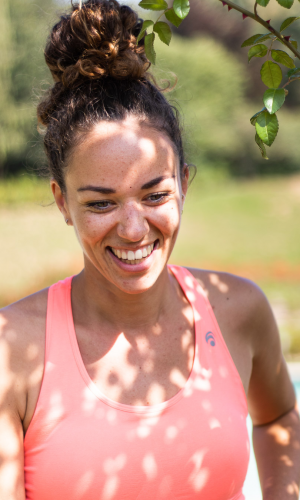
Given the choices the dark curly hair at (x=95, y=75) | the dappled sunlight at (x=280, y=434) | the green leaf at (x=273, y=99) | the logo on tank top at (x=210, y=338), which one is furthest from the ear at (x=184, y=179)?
the dappled sunlight at (x=280, y=434)

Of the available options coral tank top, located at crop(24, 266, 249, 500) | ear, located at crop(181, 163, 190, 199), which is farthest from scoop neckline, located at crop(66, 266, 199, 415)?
ear, located at crop(181, 163, 190, 199)

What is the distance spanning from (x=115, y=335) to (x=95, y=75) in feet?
2.83

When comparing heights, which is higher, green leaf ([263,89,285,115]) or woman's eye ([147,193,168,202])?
green leaf ([263,89,285,115])

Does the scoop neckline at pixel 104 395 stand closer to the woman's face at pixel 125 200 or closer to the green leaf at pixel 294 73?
the woman's face at pixel 125 200

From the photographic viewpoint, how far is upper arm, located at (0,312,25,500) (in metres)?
1.58

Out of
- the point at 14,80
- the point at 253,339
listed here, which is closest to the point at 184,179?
the point at 253,339

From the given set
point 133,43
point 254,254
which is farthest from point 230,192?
point 133,43

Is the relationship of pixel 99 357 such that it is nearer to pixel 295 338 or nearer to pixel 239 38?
pixel 295 338

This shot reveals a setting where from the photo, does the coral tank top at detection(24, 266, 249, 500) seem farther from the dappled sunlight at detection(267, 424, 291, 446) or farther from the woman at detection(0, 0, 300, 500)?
the dappled sunlight at detection(267, 424, 291, 446)

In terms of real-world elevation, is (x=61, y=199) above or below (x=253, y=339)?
above

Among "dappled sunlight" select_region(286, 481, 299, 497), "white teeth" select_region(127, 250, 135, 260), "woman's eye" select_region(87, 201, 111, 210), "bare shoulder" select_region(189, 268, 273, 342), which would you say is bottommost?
"dappled sunlight" select_region(286, 481, 299, 497)

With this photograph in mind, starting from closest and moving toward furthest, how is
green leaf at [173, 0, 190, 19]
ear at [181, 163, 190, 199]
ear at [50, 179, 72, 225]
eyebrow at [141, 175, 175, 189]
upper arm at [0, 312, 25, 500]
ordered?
green leaf at [173, 0, 190, 19]
upper arm at [0, 312, 25, 500]
eyebrow at [141, 175, 175, 189]
ear at [50, 179, 72, 225]
ear at [181, 163, 190, 199]

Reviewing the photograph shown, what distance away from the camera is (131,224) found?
1.66m

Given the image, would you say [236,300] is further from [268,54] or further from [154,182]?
[268,54]
